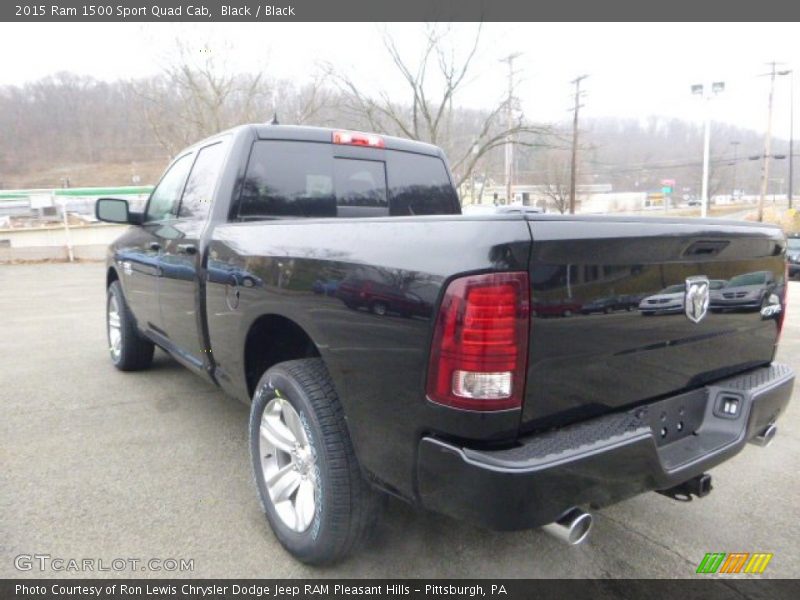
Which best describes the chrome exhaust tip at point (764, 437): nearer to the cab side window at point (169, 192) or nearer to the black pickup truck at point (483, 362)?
the black pickup truck at point (483, 362)

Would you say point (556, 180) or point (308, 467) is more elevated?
point (556, 180)

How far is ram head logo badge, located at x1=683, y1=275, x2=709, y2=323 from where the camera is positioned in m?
2.07

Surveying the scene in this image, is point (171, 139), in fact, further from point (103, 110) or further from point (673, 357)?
point (103, 110)

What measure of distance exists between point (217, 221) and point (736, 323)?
2.55m

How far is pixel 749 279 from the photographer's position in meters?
2.35

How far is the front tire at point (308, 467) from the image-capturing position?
6.93 ft

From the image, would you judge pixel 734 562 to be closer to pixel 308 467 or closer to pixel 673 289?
pixel 673 289

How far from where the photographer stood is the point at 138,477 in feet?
10.1

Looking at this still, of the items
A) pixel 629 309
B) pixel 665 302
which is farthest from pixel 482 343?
pixel 665 302

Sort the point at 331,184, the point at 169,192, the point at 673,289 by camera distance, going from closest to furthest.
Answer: the point at 673,289 → the point at 331,184 → the point at 169,192

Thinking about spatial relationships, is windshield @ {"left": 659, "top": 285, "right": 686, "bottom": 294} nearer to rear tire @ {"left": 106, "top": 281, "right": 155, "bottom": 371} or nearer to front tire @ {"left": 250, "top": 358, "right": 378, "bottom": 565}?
front tire @ {"left": 250, "top": 358, "right": 378, "bottom": 565}

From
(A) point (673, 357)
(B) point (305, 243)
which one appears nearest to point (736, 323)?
(A) point (673, 357)

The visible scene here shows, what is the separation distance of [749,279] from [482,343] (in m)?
1.40

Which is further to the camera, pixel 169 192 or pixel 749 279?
pixel 169 192
